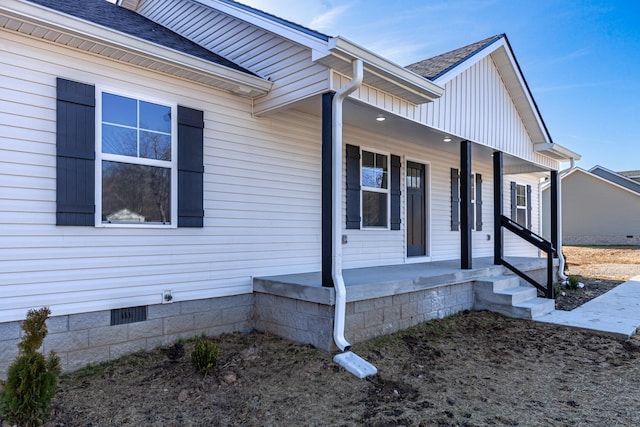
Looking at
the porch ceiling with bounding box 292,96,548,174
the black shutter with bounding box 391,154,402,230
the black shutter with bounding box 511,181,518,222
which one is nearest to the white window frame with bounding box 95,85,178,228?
the porch ceiling with bounding box 292,96,548,174

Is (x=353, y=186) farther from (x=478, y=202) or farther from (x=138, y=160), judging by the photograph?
(x=478, y=202)

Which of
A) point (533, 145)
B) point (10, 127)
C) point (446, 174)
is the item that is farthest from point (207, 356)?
point (533, 145)

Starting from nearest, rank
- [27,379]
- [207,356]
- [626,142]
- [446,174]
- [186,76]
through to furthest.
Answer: [27,379] → [207,356] → [186,76] → [446,174] → [626,142]

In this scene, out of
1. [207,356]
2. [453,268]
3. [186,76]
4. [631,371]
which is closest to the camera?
[207,356]

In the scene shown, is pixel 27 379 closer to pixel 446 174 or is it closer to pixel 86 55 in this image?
pixel 86 55

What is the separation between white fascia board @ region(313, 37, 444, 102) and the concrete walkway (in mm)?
3549

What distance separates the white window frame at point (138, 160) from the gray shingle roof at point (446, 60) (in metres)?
3.49

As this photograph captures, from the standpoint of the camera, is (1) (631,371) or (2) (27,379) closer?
(2) (27,379)

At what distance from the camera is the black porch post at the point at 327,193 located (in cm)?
420

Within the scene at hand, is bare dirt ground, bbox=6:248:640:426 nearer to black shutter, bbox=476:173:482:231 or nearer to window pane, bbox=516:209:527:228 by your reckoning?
black shutter, bbox=476:173:482:231

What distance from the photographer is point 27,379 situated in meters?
2.47

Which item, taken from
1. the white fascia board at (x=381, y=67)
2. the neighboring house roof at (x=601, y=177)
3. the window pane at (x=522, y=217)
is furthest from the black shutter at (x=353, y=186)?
the neighboring house roof at (x=601, y=177)

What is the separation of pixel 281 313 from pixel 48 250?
238 centimetres

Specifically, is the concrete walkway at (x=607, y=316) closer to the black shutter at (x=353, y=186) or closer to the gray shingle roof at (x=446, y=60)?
the black shutter at (x=353, y=186)
